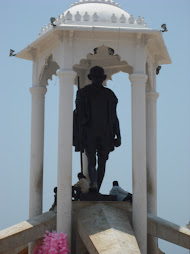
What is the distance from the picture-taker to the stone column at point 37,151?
2191 cm

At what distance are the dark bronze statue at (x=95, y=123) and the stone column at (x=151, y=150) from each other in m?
1.30

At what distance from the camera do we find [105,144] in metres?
21.7

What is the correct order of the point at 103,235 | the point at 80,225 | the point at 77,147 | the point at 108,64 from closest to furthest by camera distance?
the point at 103,235
the point at 80,225
the point at 77,147
the point at 108,64

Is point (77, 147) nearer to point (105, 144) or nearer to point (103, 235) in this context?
point (105, 144)

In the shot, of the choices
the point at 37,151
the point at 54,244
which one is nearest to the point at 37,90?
the point at 37,151

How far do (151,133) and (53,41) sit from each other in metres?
5.00

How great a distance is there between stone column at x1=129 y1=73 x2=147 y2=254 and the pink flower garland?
2.46m

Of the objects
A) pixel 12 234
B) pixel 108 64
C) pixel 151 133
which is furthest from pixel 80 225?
pixel 108 64

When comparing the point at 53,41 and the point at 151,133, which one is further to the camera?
the point at 151,133

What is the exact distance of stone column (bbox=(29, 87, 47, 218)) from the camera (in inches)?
862

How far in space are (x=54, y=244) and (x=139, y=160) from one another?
3.80m

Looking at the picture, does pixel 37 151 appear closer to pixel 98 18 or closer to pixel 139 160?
pixel 139 160

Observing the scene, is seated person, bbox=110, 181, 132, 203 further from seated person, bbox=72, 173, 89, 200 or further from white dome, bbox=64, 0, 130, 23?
white dome, bbox=64, 0, 130, 23

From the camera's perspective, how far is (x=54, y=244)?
18312mm
